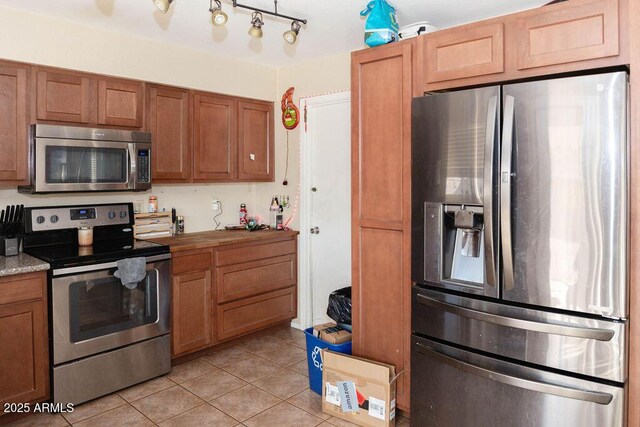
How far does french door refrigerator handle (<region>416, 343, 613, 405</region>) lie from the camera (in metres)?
1.82

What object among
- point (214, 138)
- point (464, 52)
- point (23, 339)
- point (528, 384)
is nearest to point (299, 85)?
point (214, 138)

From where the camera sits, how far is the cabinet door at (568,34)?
184cm

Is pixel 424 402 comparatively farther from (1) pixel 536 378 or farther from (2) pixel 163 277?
(2) pixel 163 277

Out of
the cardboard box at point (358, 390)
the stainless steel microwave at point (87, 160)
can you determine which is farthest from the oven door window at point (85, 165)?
the cardboard box at point (358, 390)

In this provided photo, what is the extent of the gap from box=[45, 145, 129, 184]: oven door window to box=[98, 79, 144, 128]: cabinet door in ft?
0.75

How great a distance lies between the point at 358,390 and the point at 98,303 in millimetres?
1727

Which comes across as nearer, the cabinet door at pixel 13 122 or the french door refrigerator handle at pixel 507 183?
the french door refrigerator handle at pixel 507 183

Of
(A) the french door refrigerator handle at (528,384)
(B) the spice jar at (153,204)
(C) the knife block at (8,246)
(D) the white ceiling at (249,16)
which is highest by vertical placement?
(D) the white ceiling at (249,16)

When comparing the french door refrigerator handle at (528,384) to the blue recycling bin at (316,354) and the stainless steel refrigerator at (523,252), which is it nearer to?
the stainless steel refrigerator at (523,252)

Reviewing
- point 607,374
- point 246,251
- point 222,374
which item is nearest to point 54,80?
point 246,251

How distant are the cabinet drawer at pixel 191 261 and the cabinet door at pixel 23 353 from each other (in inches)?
35.5

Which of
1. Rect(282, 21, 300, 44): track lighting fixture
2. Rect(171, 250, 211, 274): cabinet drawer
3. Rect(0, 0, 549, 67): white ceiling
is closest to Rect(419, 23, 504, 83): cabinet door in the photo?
Rect(0, 0, 549, 67): white ceiling

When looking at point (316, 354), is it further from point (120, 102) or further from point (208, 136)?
point (120, 102)

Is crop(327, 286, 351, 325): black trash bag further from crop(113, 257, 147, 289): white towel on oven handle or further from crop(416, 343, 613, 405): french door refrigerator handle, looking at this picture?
crop(113, 257, 147, 289): white towel on oven handle
